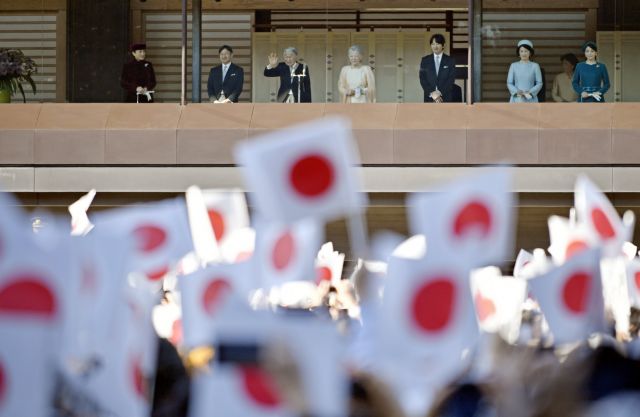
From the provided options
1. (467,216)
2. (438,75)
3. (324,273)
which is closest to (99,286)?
(467,216)

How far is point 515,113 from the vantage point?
→ 21.2 meters

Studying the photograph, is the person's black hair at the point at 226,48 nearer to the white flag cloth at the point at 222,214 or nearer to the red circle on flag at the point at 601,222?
the white flag cloth at the point at 222,214

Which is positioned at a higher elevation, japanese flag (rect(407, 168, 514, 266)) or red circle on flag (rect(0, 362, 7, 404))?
japanese flag (rect(407, 168, 514, 266))

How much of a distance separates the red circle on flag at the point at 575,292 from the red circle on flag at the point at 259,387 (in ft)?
5.43

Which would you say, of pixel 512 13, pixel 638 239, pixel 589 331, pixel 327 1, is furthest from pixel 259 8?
pixel 589 331

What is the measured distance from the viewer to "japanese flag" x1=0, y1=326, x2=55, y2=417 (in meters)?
4.87

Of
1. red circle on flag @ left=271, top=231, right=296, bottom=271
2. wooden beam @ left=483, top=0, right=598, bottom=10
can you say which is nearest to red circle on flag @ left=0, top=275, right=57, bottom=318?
red circle on flag @ left=271, top=231, right=296, bottom=271

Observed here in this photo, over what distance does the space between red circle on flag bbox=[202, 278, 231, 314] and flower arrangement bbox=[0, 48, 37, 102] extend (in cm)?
1594

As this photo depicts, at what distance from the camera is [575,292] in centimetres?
605

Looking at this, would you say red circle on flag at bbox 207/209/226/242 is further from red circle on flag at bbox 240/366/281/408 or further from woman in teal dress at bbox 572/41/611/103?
woman in teal dress at bbox 572/41/611/103

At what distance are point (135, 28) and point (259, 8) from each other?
5.95 feet

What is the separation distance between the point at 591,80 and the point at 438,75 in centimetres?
207

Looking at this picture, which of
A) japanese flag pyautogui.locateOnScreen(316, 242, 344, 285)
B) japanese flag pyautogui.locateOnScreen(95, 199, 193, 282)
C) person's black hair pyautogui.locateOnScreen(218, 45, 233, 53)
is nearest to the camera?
japanese flag pyautogui.locateOnScreen(95, 199, 193, 282)

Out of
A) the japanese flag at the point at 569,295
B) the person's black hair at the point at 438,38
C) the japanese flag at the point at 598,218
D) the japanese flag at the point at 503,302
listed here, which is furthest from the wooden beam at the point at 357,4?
the japanese flag at the point at 569,295
